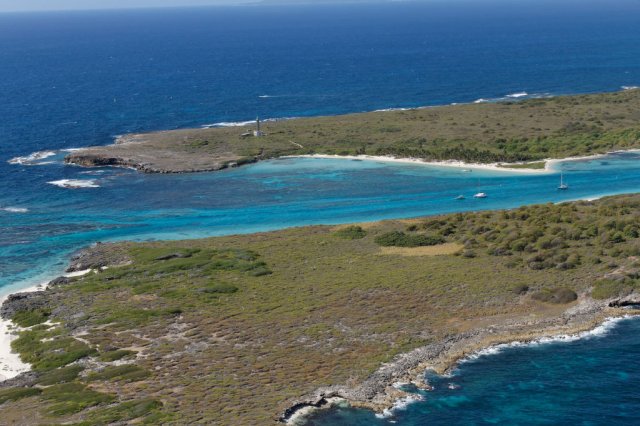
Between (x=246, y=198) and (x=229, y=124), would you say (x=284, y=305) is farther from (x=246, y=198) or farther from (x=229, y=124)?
(x=229, y=124)

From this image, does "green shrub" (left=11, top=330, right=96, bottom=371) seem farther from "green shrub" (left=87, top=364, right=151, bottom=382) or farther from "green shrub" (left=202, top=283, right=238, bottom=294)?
"green shrub" (left=202, top=283, right=238, bottom=294)

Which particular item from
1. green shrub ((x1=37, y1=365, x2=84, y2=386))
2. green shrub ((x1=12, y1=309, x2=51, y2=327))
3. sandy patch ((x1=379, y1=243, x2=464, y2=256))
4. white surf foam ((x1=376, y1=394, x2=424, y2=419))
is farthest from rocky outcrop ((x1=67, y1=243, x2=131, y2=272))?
white surf foam ((x1=376, y1=394, x2=424, y2=419))

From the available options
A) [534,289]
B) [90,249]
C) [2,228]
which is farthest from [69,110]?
[534,289]

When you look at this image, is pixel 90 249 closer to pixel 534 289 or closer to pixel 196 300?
pixel 196 300

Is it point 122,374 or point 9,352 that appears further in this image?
point 9,352

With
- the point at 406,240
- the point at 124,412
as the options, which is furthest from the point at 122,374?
the point at 406,240

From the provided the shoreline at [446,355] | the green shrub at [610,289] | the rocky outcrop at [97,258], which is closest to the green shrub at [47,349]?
the rocky outcrop at [97,258]
